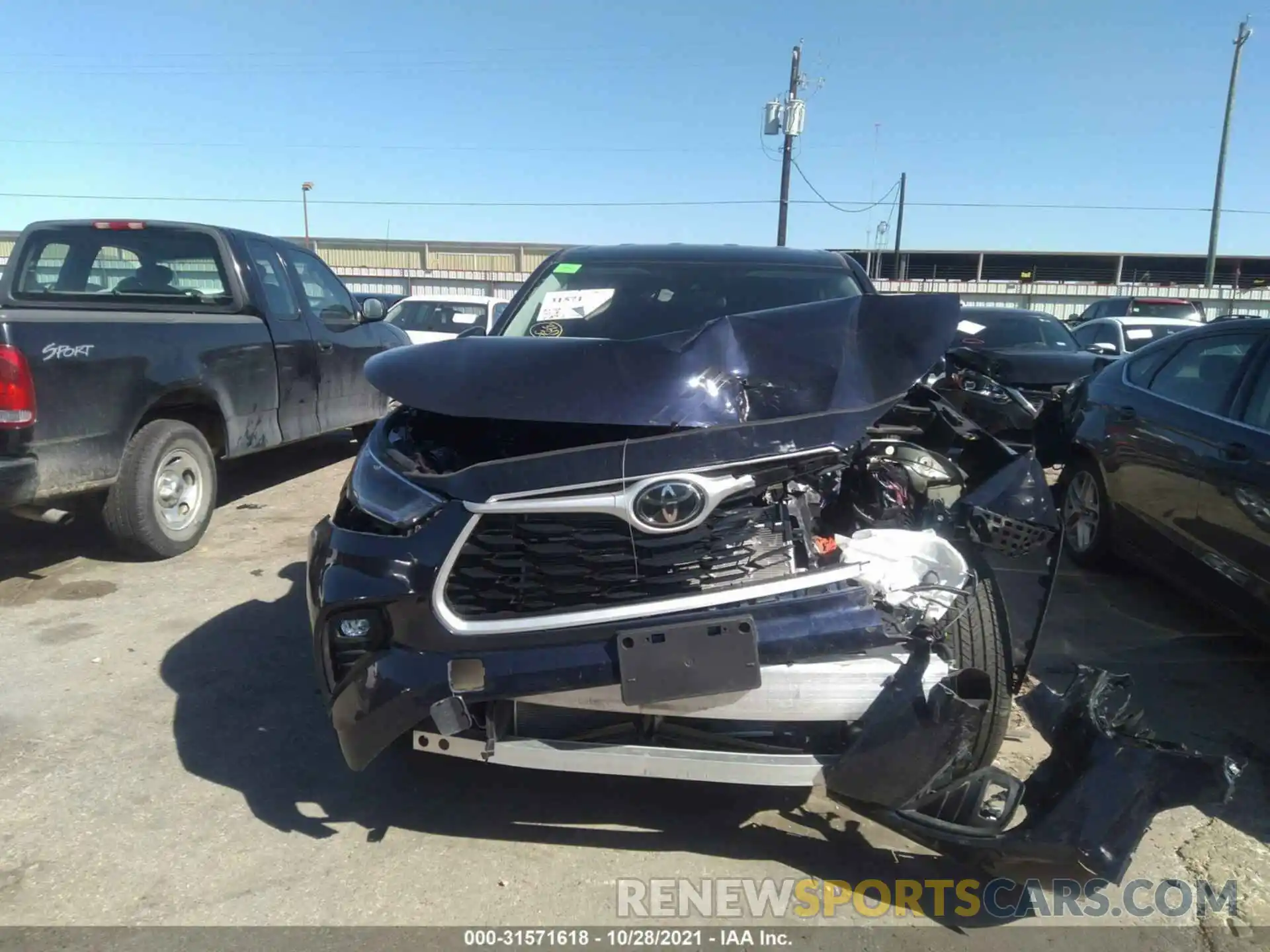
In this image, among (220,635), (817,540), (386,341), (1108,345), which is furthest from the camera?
(1108,345)

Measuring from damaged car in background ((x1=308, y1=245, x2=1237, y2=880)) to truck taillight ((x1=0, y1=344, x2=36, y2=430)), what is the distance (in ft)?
7.54

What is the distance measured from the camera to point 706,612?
2.33 meters

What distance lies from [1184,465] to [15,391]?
534cm

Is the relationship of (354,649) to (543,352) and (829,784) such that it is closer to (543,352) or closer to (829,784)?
(543,352)

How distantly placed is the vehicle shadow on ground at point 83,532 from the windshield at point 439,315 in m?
5.73

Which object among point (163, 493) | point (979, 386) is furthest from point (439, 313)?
point (979, 386)

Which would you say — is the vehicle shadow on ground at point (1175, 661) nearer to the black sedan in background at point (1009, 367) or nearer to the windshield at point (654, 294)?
the black sedan in background at point (1009, 367)

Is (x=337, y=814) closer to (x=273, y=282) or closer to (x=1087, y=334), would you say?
(x=273, y=282)

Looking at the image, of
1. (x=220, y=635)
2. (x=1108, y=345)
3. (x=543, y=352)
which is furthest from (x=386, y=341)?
(x=1108, y=345)

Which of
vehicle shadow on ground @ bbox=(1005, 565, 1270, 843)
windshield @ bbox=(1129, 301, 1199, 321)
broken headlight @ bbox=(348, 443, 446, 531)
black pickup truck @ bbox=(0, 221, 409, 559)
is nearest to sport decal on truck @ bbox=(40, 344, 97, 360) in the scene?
→ black pickup truck @ bbox=(0, 221, 409, 559)

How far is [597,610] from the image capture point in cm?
234

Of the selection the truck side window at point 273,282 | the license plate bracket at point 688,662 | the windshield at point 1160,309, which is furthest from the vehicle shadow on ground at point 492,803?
the windshield at point 1160,309

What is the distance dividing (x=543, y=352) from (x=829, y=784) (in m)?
1.49

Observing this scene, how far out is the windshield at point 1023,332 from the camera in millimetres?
11281
